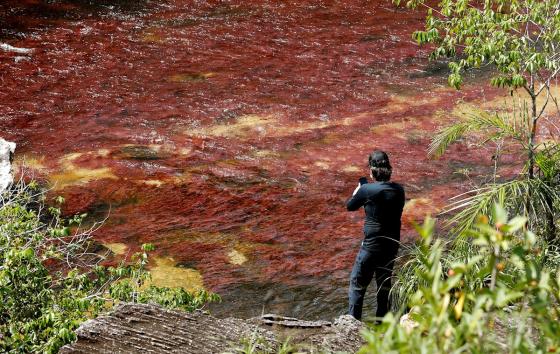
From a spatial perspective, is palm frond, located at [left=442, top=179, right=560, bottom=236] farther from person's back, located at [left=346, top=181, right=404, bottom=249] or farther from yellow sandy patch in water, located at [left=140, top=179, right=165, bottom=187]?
yellow sandy patch in water, located at [left=140, top=179, right=165, bottom=187]

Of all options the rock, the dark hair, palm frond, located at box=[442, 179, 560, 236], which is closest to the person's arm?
the dark hair

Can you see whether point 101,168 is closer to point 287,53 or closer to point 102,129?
point 102,129

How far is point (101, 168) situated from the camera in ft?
35.6

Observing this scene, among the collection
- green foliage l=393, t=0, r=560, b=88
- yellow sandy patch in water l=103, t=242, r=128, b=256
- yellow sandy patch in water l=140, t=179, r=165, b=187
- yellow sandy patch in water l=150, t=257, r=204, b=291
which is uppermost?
green foliage l=393, t=0, r=560, b=88

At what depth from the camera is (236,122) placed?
40.7 feet

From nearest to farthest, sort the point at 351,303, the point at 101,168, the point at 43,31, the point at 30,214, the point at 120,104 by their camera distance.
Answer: the point at 30,214
the point at 351,303
the point at 101,168
the point at 120,104
the point at 43,31

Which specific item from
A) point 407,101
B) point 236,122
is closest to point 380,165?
point 236,122

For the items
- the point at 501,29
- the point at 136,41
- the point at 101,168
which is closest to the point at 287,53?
the point at 136,41

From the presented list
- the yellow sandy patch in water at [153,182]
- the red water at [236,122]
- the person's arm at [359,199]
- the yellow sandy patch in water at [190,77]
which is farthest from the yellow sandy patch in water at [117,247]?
the yellow sandy patch in water at [190,77]

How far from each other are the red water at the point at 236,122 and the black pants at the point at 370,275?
2.11ft

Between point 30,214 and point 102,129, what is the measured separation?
5.69 m

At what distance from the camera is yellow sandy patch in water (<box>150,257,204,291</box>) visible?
822 centimetres

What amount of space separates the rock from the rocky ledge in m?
4.57

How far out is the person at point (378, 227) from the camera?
22.2ft
